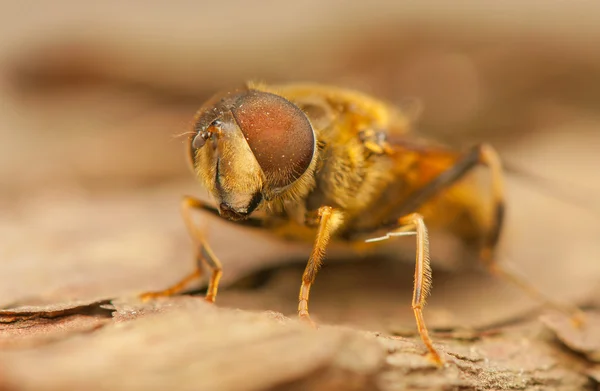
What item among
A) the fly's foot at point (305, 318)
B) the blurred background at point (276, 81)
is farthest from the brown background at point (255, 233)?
the fly's foot at point (305, 318)

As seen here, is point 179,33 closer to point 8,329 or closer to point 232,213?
point 232,213

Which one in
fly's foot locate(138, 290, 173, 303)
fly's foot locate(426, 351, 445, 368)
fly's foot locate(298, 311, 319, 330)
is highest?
fly's foot locate(298, 311, 319, 330)

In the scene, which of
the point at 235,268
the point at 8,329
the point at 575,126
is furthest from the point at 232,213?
the point at 575,126

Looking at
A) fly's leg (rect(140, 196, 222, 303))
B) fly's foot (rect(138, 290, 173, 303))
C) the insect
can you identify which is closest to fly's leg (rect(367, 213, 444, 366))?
the insect

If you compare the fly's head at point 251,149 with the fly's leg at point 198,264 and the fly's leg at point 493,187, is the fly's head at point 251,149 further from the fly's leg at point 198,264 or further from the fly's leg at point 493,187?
the fly's leg at point 493,187

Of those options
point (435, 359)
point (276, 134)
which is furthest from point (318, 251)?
point (435, 359)

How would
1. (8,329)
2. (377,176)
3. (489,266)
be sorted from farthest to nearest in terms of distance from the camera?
(489,266), (377,176), (8,329)

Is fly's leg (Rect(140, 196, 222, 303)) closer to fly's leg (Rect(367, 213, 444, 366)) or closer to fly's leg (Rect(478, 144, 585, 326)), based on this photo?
fly's leg (Rect(367, 213, 444, 366))

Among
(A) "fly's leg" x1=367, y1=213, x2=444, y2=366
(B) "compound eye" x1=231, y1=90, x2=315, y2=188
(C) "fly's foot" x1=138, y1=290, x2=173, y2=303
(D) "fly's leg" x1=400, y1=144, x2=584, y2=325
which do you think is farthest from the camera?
(D) "fly's leg" x1=400, y1=144, x2=584, y2=325
